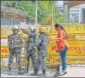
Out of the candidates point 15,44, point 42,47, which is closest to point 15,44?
point 15,44

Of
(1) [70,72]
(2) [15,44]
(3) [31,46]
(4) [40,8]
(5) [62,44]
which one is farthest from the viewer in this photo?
(4) [40,8]

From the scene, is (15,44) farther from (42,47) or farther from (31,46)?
(42,47)

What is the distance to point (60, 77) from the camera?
12094 mm

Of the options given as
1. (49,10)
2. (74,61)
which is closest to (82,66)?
(74,61)

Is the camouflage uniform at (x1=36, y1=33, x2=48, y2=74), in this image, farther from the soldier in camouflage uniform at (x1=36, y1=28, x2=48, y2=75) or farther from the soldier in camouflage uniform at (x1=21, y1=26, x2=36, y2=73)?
the soldier in camouflage uniform at (x1=21, y1=26, x2=36, y2=73)

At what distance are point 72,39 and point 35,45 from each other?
9.37ft

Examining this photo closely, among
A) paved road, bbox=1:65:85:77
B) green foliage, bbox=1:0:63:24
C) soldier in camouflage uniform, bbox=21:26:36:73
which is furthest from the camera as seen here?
green foliage, bbox=1:0:63:24

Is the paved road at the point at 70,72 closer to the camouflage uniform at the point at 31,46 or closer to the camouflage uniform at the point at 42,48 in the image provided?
the camouflage uniform at the point at 42,48

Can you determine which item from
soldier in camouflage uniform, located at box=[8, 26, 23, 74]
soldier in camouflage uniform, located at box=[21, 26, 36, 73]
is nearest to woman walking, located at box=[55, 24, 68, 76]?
soldier in camouflage uniform, located at box=[21, 26, 36, 73]

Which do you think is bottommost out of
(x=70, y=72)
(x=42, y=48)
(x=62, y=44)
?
(x=70, y=72)

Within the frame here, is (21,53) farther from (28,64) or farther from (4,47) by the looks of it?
(4,47)

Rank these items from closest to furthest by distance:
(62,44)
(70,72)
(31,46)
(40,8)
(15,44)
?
(62,44) < (15,44) < (31,46) < (70,72) < (40,8)

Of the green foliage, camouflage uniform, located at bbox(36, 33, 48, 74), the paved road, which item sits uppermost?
the green foliage

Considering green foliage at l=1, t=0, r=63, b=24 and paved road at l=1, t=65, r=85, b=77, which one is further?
green foliage at l=1, t=0, r=63, b=24
